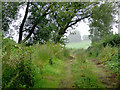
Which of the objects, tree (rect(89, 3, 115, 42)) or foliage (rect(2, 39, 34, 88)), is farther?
tree (rect(89, 3, 115, 42))

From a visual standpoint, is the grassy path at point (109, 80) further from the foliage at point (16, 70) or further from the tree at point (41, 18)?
the tree at point (41, 18)

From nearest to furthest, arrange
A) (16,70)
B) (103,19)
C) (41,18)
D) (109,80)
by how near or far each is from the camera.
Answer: (16,70) < (109,80) < (103,19) < (41,18)

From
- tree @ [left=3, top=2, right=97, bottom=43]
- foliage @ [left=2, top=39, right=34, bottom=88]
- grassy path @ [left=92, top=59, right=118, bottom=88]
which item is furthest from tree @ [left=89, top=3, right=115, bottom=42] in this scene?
foliage @ [left=2, top=39, right=34, bottom=88]

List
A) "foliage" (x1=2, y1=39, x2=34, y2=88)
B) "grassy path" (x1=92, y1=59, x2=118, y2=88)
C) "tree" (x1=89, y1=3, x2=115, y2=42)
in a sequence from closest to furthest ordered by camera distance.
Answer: "foliage" (x1=2, y1=39, x2=34, y2=88), "grassy path" (x1=92, y1=59, x2=118, y2=88), "tree" (x1=89, y1=3, x2=115, y2=42)

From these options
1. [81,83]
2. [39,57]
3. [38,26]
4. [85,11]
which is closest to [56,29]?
[38,26]

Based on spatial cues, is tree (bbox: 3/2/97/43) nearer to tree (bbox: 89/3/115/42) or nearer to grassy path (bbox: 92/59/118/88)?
tree (bbox: 89/3/115/42)

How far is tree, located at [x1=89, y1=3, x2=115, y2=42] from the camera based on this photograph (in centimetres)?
543

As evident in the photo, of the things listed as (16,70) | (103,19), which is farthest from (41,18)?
(16,70)

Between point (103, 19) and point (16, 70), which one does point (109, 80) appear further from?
point (103, 19)

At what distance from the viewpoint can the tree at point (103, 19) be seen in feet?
17.8

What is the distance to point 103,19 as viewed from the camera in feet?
17.9

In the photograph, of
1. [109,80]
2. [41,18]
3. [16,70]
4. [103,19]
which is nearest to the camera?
[16,70]

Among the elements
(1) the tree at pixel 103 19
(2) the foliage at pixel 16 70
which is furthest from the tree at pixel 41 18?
(2) the foliage at pixel 16 70

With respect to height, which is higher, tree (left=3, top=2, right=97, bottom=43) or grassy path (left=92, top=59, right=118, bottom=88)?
tree (left=3, top=2, right=97, bottom=43)
